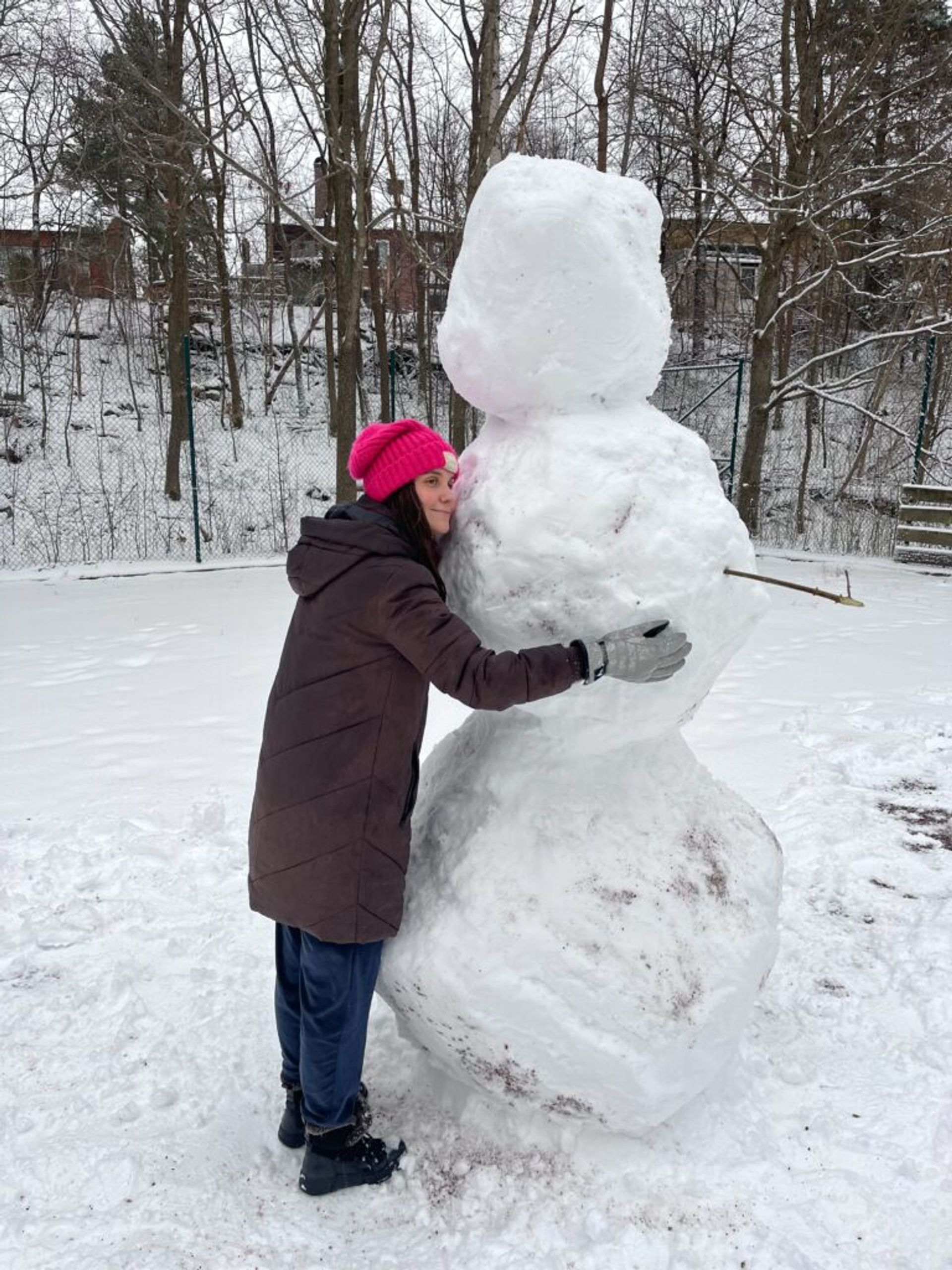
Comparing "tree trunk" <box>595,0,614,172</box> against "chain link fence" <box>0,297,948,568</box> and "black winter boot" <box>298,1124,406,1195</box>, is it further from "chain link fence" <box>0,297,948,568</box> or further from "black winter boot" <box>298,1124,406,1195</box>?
"black winter boot" <box>298,1124,406,1195</box>

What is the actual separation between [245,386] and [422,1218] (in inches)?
700

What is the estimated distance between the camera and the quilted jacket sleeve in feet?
5.41

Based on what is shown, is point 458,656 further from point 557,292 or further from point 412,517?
point 557,292

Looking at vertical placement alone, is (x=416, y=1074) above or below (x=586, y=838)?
below

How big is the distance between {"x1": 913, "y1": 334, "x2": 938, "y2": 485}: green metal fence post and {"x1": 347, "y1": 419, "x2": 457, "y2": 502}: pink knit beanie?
32.1ft

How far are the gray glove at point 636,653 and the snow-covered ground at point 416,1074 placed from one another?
1.10m

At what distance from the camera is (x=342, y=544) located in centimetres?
179

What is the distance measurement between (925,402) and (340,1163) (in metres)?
10.7

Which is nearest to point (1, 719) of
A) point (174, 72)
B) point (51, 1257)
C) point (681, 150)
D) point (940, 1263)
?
point (51, 1257)

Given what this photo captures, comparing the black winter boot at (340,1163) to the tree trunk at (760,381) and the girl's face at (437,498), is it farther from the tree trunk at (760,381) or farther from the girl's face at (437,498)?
the tree trunk at (760,381)

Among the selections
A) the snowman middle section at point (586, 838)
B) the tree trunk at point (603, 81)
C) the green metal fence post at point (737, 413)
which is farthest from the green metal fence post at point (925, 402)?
the snowman middle section at point (586, 838)

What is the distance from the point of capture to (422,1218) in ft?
6.19

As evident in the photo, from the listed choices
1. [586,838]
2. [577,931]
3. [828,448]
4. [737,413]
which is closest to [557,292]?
[586,838]

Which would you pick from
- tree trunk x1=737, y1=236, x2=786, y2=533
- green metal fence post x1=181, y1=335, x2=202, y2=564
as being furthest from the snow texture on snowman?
tree trunk x1=737, y1=236, x2=786, y2=533
